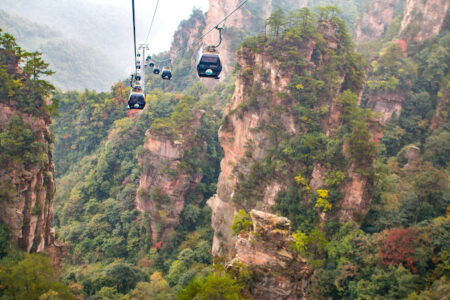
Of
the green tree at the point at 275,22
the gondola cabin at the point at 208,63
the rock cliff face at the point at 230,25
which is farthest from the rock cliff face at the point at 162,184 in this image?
the rock cliff face at the point at 230,25

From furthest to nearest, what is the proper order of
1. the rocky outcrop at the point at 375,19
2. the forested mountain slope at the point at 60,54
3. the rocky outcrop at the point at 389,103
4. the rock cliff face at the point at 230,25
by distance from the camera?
the forested mountain slope at the point at 60,54, the rock cliff face at the point at 230,25, the rocky outcrop at the point at 375,19, the rocky outcrop at the point at 389,103

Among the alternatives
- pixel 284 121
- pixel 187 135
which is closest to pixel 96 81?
pixel 187 135

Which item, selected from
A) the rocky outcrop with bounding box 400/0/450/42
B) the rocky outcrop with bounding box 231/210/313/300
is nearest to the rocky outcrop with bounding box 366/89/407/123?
the rocky outcrop with bounding box 400/0/450/42

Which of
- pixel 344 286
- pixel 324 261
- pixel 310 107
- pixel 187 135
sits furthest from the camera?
pixel 187 135

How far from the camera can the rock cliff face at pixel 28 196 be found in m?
19.7

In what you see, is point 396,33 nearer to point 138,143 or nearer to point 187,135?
point 187,135

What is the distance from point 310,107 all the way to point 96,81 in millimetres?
124226

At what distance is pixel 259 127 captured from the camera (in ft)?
99.3

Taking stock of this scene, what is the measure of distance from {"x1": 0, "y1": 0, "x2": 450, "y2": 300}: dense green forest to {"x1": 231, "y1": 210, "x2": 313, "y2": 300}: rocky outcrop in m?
0.57

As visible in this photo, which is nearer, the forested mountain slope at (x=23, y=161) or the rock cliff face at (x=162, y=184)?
the forested mountain slope at (x=23, y=161)

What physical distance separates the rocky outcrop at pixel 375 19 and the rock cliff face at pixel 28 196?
4983 cm

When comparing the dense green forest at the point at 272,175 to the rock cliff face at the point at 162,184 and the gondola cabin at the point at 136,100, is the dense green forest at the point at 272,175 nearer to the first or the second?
the rock cliff face at the point at 162,184

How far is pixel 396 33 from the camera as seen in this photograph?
48.5m

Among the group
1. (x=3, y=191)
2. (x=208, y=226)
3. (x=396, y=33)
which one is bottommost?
(x=208, y=226)
